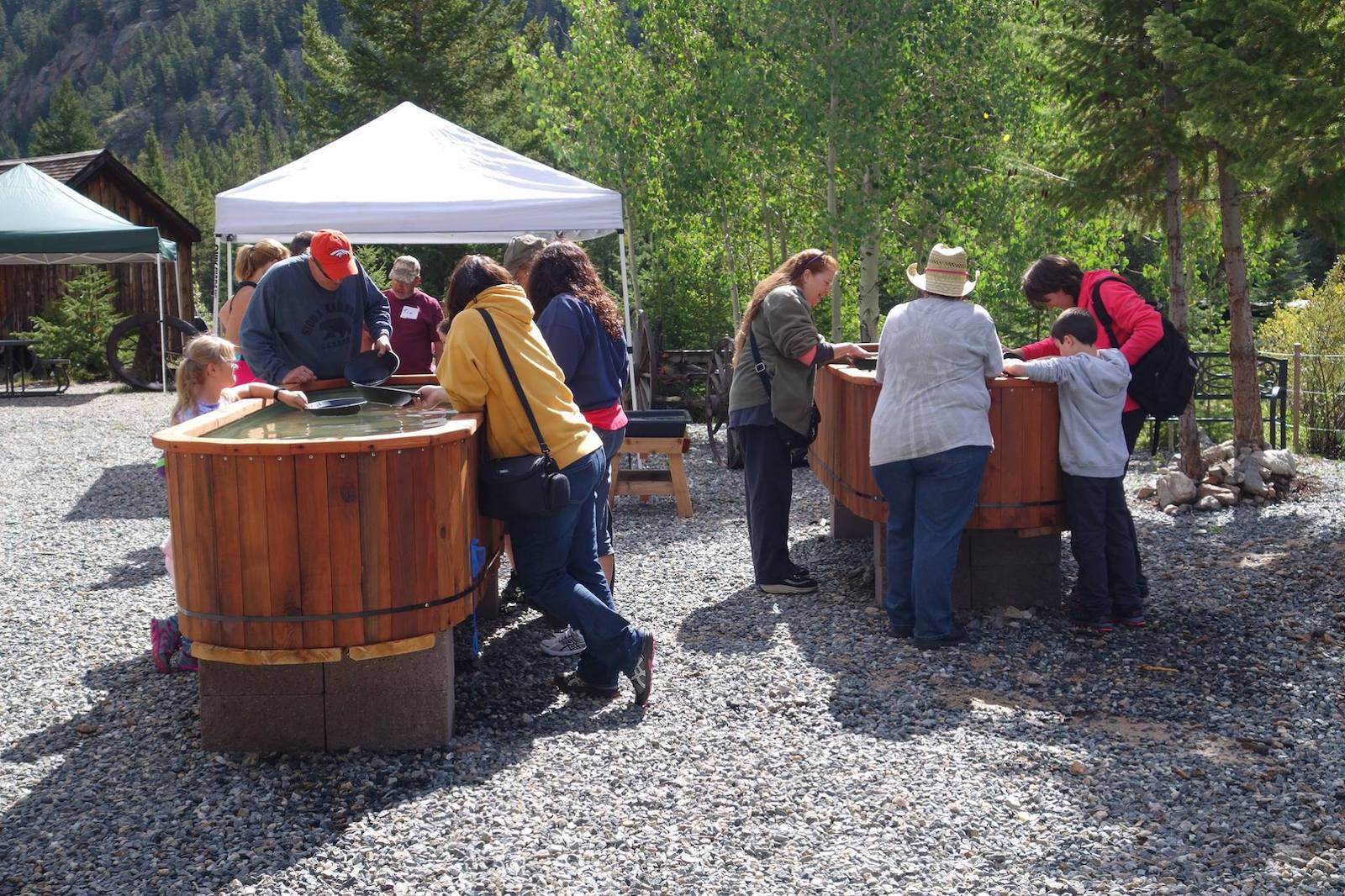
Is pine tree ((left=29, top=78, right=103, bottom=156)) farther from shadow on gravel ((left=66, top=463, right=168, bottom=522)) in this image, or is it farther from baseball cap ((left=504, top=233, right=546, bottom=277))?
baseball cap ((left=504, top=233, right=546, bottom=277))

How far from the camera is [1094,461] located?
6160 mm

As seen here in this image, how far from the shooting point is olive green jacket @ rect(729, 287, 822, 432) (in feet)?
21.6

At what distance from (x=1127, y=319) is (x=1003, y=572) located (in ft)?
4.74

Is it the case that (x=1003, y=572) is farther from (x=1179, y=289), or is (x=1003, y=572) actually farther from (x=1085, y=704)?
(x=1179, y=289)

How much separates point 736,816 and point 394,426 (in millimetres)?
1948

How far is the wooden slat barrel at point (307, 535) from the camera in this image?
415 cm

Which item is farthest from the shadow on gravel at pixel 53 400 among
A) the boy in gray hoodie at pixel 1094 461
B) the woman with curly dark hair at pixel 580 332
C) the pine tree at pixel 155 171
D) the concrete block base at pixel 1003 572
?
the pine tree at pixel 155 171

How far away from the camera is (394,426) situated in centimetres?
486

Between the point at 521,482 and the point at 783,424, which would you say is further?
the point at 783,424

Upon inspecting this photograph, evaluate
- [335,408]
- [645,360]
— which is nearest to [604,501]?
[335,408]

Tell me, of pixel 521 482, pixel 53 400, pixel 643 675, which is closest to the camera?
pixel 521 482

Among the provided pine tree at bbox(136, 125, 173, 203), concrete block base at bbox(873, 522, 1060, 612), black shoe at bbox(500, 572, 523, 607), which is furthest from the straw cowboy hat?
pine tree at bbox(136, 125, 173, 203)

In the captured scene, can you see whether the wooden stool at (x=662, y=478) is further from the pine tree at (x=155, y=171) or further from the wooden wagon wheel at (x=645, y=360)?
the pine tree at (x=155, y=171)

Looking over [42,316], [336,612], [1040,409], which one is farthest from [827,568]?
[42,316]
